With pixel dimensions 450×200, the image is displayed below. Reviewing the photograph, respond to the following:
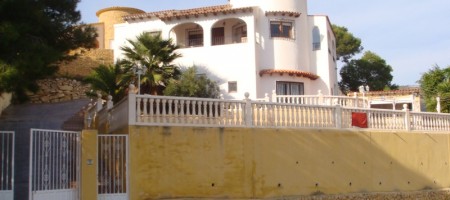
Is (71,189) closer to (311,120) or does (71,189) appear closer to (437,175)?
(311,120)

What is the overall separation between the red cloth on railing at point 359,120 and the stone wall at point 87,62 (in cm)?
1561

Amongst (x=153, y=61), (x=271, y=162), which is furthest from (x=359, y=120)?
(x=153, y=61)

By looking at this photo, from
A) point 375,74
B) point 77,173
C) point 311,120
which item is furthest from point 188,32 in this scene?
point 375,74

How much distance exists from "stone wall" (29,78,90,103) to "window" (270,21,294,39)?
9147 millimetres

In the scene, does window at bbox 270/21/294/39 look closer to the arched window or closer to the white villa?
the white villa

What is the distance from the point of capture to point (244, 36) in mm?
26297

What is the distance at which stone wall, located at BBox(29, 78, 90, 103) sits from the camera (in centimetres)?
2456

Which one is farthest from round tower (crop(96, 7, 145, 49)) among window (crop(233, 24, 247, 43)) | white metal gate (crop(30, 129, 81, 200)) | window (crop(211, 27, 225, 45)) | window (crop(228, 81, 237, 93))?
white metal gate (crop(30, 129, 81, 200))

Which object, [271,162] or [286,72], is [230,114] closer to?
[271,162]

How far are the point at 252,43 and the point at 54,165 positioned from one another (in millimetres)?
14742

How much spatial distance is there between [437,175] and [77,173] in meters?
11.7

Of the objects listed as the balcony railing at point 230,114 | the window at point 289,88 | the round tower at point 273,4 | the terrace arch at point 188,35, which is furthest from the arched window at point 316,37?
the balcony railing at point 230,114

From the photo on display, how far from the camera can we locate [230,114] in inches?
554

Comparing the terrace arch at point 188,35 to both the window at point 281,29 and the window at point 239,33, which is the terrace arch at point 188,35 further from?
the window at point 281,29
